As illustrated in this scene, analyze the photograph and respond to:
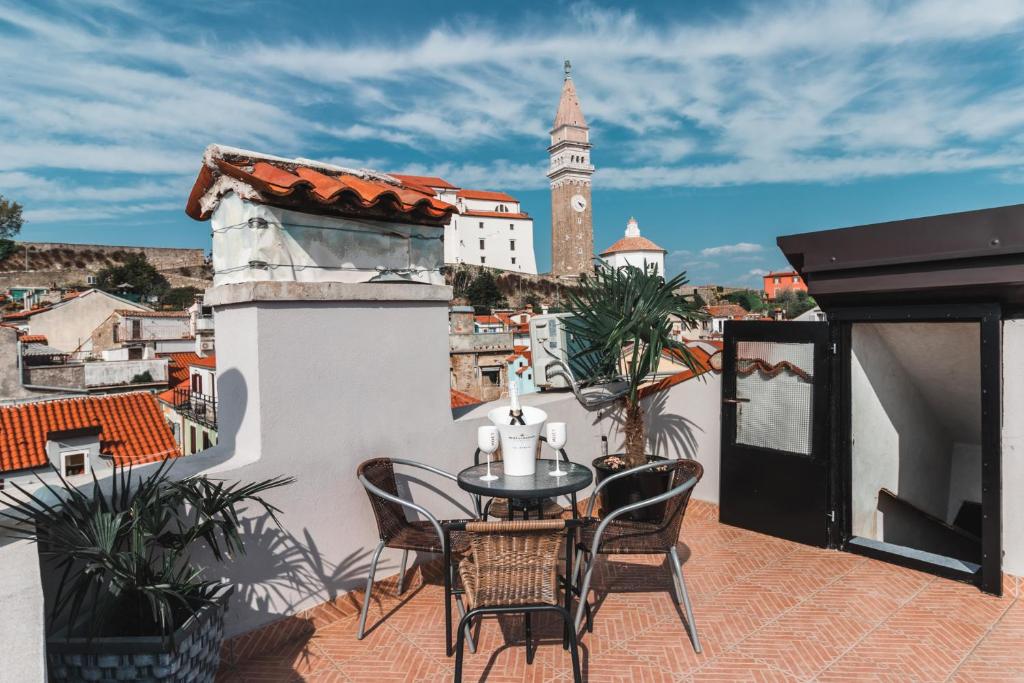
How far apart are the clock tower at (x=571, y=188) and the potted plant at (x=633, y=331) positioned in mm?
60932

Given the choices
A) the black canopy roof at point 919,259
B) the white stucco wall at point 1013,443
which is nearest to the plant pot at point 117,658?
the black canopy roof at point 919,259

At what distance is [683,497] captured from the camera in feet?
9.20

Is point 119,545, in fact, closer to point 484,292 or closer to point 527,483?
point 527,483

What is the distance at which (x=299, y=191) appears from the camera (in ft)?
9.58

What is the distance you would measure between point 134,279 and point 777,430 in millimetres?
54783

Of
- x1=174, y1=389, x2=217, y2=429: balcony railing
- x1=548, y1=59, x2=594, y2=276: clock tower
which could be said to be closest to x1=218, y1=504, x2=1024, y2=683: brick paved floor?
x1=174, y1=389, x2=217, y2=429: balcony railing

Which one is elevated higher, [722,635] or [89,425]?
[722,635]

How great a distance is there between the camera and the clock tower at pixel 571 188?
66000mm

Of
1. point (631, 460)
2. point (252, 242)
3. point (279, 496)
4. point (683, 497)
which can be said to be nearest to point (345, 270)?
point (252, 242)

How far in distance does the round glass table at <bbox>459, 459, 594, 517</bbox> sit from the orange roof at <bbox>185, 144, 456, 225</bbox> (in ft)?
4.85

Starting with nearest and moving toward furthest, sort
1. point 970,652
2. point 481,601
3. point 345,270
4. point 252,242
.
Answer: point 481,601 → point 970,652 → point 252,242 → point 345,270

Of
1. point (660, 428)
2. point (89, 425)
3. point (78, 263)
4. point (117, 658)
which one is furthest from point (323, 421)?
point (78, 263)

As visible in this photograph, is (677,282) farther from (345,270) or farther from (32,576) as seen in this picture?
(32,576)

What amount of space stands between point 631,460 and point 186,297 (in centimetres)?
5106
